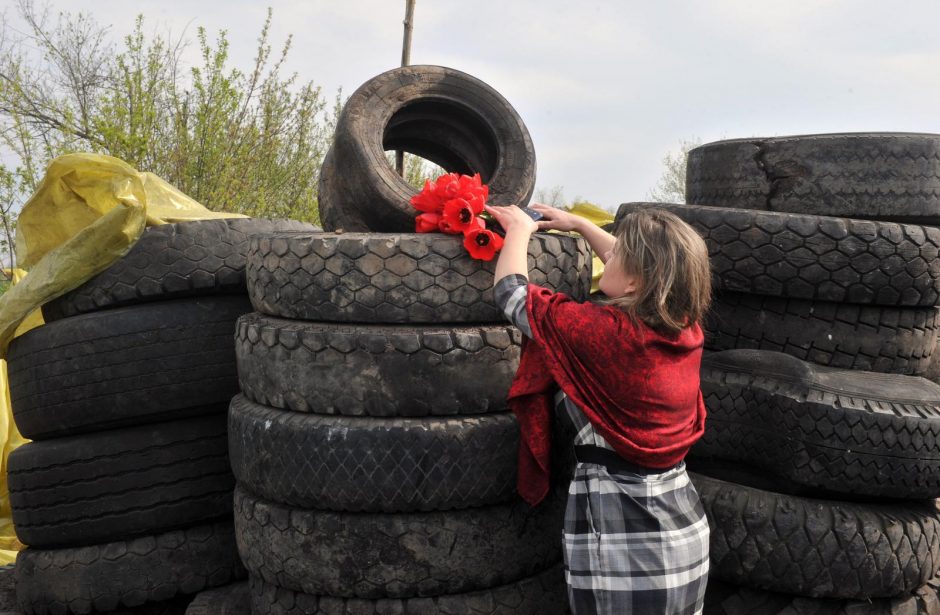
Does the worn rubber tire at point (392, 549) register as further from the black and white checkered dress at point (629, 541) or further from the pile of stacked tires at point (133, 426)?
the pile of stacked tires at point (133, 426)

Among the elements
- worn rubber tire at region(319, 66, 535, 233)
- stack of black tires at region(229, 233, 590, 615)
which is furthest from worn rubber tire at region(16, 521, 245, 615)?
worn rubber tire at region(319, 66, 535, 233)

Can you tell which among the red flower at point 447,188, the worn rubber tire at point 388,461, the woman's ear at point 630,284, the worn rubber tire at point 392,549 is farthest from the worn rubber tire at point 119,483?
the woman's ear at point 630,284

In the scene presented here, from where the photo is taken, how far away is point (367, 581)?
268cm

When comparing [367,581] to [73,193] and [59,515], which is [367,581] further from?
[73,193]

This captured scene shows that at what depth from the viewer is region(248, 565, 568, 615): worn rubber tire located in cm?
270

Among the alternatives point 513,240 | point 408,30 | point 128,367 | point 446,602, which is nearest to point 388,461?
point 446,602

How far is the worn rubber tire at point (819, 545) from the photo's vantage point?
305 cm

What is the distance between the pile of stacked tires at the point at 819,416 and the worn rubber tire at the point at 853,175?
22.3 inches

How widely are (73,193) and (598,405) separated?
2518 millimetres

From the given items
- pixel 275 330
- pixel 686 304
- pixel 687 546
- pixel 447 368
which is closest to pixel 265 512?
pixel 275 330

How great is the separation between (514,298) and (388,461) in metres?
0.73

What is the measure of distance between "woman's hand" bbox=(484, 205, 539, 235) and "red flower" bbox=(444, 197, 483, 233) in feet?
0.19

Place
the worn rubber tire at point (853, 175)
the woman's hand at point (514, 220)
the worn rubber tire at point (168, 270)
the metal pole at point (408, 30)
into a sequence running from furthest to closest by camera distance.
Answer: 1. the metal pole at point (408, 30)
2. the worn rubber tire at point (853, 175)
3. the worn rubber tire at point (168, 270)
4. the woman's hand at point (514, 220)

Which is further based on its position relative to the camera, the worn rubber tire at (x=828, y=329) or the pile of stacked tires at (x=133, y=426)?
the worn rubber tire at (x=828, y=329)
